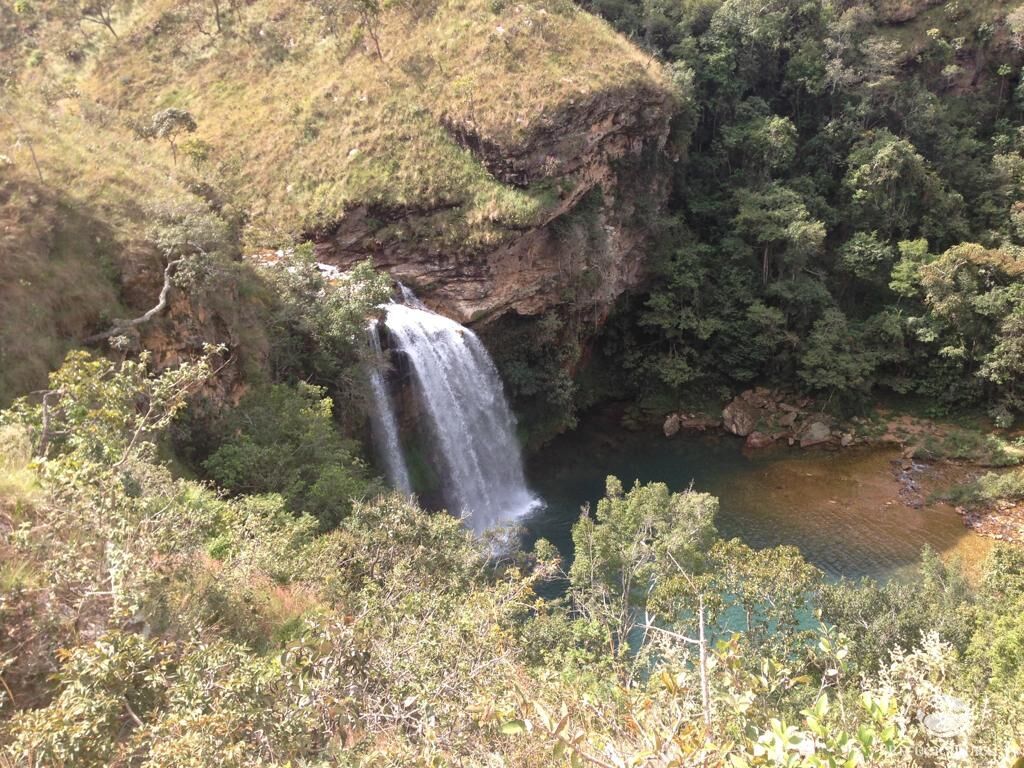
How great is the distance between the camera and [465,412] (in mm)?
18469

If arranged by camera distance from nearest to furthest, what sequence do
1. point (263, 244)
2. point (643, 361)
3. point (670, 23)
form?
point (263, 244) < point (643, 361) < point (670, 23)

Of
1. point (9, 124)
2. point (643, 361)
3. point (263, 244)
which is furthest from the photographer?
point (643, 361)

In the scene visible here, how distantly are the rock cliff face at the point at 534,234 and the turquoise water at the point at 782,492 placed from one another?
5734 mm

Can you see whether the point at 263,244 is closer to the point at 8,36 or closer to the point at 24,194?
the point at 24,194

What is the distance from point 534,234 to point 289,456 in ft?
38.6

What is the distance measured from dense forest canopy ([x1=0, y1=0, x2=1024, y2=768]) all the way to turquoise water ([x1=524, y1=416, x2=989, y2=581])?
4.53ft

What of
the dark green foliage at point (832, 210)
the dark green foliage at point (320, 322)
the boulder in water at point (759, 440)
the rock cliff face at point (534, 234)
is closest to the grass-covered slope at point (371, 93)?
the rock cliff face at point (534, 234)

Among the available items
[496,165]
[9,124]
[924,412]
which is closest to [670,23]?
[496,165]

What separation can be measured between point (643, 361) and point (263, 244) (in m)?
14.7

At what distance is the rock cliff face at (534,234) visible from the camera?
19453mm

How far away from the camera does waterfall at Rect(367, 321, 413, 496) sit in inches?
643

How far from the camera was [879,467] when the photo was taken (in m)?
20.9

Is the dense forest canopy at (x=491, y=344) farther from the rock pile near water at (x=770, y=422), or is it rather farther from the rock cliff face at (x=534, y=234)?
the rock pile near water at (x=770, y=422)

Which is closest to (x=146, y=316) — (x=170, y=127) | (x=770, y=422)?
(x=170, y=127)
